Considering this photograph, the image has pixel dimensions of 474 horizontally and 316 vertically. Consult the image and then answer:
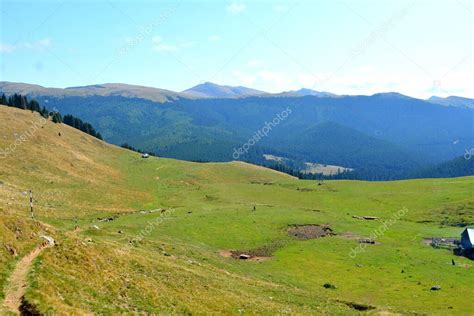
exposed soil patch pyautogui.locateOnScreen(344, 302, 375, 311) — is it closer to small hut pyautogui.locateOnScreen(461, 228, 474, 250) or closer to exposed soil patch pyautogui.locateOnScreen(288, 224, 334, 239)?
exposed soil patch pyautogui.locateOnScreen(288, 224, 334, 239)

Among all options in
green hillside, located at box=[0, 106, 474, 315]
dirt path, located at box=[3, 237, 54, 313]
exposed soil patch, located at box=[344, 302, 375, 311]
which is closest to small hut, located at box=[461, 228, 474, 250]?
green hillside, located at box=[0, 106, 474, 315]

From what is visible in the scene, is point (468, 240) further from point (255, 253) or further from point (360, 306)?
point (255, 253)

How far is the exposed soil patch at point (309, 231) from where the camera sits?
7475 cm

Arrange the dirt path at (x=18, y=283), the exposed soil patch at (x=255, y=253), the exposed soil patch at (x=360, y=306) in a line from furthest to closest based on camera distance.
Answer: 1. the exposed soil patch at (x=255, y=253)
2. the exposed soil patch at (x=360, y=306)
3. the dirt path at (x=18, y=283)

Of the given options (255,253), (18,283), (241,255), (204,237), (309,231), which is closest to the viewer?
(18,283)

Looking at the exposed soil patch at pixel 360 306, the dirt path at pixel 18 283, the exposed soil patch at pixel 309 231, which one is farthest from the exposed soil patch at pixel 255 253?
the dirt path at pixel 18 283

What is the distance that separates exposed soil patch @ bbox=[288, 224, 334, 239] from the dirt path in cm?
5253

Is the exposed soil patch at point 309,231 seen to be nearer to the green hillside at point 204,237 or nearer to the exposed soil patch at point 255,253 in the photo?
the green hillside at point 204,237

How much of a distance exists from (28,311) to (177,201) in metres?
78.8

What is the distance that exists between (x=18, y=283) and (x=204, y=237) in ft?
146

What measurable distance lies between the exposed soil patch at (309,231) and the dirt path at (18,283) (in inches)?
2068

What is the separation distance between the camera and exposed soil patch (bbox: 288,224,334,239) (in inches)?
2943

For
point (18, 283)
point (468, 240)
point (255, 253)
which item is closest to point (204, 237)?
point (255, 253)

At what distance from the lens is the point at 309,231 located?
3056 inches
